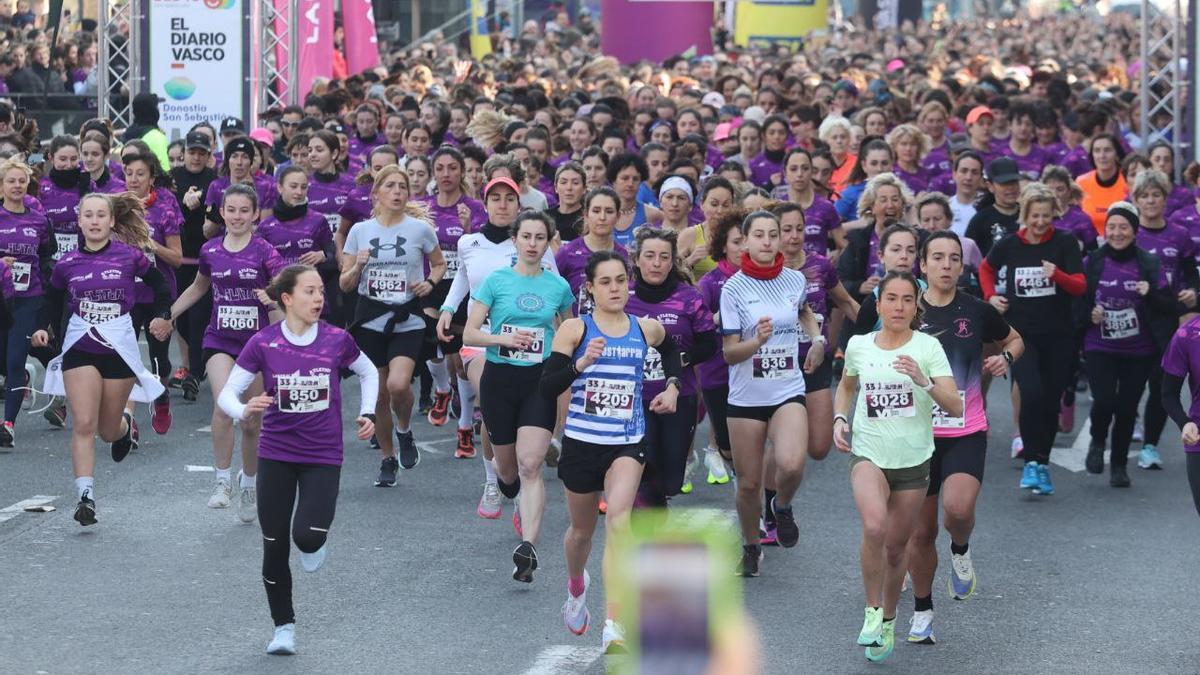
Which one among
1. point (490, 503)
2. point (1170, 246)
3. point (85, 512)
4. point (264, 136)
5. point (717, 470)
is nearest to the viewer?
point (85, 512)

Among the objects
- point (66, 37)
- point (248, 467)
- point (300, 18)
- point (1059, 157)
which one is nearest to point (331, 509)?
point (248, 467)

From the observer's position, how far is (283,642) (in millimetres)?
7438

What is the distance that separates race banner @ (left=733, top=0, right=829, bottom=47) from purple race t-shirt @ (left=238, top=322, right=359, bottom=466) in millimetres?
29469

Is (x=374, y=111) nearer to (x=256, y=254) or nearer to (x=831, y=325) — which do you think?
(x=831, y=325)

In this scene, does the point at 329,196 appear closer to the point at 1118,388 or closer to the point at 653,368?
the point at 1118,388

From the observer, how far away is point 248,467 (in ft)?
32.8

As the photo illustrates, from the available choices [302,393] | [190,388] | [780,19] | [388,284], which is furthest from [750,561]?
[780,19]

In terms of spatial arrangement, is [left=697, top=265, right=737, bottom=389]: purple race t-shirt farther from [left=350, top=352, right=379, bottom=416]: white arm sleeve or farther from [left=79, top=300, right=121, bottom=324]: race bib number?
[left=79, top=300, right=121, bottom=324]: race bib number

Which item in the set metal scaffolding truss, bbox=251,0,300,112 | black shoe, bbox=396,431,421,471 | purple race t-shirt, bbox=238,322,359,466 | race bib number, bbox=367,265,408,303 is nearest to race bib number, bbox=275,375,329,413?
purple race t-shirt, bbox=238,322,359,466

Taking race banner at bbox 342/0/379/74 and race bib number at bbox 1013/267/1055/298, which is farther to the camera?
race banner at bbox 342/0/379/74

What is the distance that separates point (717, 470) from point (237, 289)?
9.88ft

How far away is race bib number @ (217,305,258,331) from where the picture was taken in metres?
10.5

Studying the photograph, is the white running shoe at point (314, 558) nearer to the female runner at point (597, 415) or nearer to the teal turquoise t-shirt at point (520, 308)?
the female runner at point (597, 415)

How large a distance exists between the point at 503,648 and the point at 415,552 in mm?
1948
